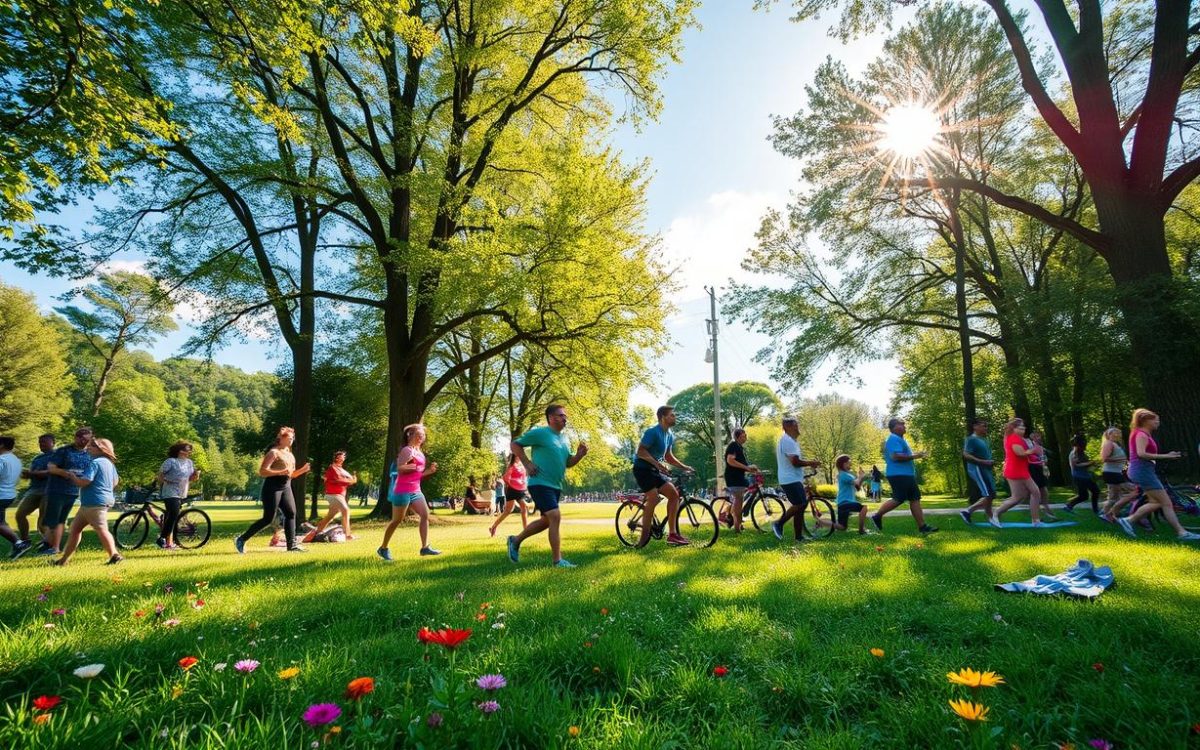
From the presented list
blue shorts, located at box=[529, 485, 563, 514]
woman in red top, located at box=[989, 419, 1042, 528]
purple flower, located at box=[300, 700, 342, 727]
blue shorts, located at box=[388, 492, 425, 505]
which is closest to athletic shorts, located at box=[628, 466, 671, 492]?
blue shorts, located at box=[529, 485, 563, 514]

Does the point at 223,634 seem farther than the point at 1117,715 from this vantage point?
Yes

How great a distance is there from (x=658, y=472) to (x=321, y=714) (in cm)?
725

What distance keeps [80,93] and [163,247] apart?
9.88 m

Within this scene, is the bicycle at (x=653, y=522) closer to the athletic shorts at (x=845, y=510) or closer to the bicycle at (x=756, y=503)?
the bicycle at (x=756, y=503)

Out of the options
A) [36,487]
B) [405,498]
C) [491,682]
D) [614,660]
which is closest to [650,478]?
[405,498]

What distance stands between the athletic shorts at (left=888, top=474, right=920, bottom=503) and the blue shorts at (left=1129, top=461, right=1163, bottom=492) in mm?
2987

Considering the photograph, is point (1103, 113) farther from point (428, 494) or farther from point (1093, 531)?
point (428, 494)

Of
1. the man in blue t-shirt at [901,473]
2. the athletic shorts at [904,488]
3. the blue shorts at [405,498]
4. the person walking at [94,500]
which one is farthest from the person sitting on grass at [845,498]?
the person walking at [94,500]

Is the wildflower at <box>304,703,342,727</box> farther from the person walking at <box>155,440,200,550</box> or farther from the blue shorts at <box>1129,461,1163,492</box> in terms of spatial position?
the person walking at <box>155,440,200,550</box>

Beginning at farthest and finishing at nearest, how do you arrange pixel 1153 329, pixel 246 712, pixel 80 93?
1. pixel 1153 329
2. pixel 80 93
3. pixel 246 712

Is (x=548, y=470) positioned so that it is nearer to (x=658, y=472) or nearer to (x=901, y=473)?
(x=658, y=472)

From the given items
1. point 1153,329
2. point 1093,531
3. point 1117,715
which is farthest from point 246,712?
point 1153,329

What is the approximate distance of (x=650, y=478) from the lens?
8.42m

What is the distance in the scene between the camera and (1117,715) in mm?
2197
